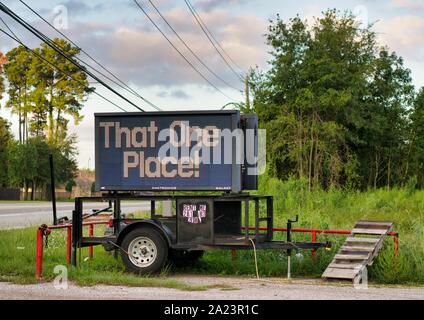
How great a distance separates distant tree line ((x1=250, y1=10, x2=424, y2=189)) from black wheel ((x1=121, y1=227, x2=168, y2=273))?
21.7 metres

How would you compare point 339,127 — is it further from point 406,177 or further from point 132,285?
point 132,285

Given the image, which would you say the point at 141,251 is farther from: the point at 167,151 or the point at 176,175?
the point at 167,151

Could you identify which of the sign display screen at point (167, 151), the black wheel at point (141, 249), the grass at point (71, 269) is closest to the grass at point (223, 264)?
the grass at point (71, 269)

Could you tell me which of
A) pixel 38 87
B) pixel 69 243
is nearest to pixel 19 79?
pixel 38 87

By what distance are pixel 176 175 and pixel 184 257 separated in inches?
91.9

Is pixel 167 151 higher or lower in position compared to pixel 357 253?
higher

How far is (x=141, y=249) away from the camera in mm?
13844

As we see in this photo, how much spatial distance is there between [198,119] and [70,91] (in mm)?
57161

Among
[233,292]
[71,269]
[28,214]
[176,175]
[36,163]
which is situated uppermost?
[36,163]

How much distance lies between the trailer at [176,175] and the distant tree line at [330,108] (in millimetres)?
21335

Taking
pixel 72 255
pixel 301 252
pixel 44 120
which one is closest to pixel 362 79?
pixel 301 252
